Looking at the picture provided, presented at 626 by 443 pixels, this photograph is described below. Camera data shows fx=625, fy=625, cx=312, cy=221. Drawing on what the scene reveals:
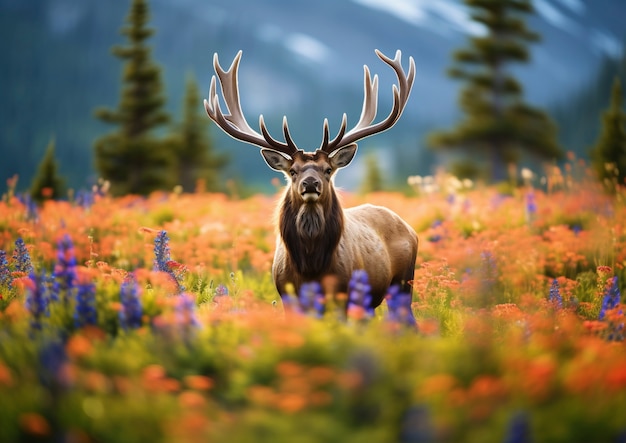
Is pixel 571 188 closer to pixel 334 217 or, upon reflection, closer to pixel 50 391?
pixel 334 217

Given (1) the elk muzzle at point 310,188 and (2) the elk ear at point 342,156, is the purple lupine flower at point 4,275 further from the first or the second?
(2) the elk ear at point 342,156

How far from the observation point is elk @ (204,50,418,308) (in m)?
5.89

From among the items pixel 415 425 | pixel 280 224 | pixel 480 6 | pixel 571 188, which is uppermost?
pixel 480 6

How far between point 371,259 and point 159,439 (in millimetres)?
3814

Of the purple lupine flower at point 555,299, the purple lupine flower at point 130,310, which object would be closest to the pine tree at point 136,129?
the purple lupine flower at point 555,299

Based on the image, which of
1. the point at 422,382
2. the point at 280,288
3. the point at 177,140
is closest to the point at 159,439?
the point at 422,382

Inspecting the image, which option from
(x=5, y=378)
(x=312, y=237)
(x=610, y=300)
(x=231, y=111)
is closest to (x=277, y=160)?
(x=312, y=237)

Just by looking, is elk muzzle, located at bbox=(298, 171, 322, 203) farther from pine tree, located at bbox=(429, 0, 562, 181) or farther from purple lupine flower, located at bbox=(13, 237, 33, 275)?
pine tree, located at bbox=(429, 0, 562, 181)

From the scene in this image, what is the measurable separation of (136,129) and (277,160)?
19180mm

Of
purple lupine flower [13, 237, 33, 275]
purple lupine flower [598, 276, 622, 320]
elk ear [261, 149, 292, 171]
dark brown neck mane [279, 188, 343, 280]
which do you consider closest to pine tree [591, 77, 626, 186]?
purple lupine flower [598, 276, 622, 320]

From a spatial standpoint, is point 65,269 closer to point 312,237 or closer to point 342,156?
point 312,237

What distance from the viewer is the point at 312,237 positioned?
588 cm

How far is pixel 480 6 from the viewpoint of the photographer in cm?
2359

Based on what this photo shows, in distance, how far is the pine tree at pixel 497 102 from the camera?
23.6 meters
